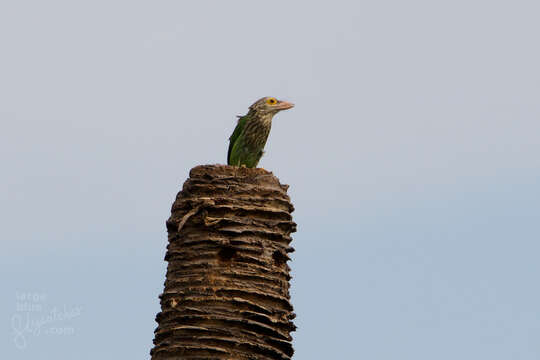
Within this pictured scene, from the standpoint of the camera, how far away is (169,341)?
342 inches

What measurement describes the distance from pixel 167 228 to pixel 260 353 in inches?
65.5

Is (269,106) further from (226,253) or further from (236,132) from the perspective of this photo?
(226,253)

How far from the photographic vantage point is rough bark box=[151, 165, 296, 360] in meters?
8.56

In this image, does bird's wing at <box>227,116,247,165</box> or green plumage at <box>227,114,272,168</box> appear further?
bird's wing at <box>227,116,247,165</box>

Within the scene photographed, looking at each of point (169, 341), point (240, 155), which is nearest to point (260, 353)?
point (169, 341)

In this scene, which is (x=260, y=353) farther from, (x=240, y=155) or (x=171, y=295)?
(x=240, y=155)

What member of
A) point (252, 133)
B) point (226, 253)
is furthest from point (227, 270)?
point (252, 133)

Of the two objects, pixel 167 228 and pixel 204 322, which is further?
pixel 167 228

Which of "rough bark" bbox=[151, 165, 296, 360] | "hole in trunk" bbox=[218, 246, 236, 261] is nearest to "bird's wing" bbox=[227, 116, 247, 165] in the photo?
"rough bark" bbox=[151, 165, 296, 360]

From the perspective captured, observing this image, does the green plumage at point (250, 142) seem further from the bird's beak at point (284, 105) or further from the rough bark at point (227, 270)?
the rough bark at point (227, 270)

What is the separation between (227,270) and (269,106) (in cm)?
822

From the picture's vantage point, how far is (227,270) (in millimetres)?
8773

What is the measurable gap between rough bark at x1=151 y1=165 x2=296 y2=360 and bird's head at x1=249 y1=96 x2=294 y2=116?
7.35 metres

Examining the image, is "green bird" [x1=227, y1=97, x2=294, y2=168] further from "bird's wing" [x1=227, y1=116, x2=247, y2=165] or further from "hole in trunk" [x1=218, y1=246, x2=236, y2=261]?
"hole in trunk" [x1=218, y1=246, x2=236, y2=261]
